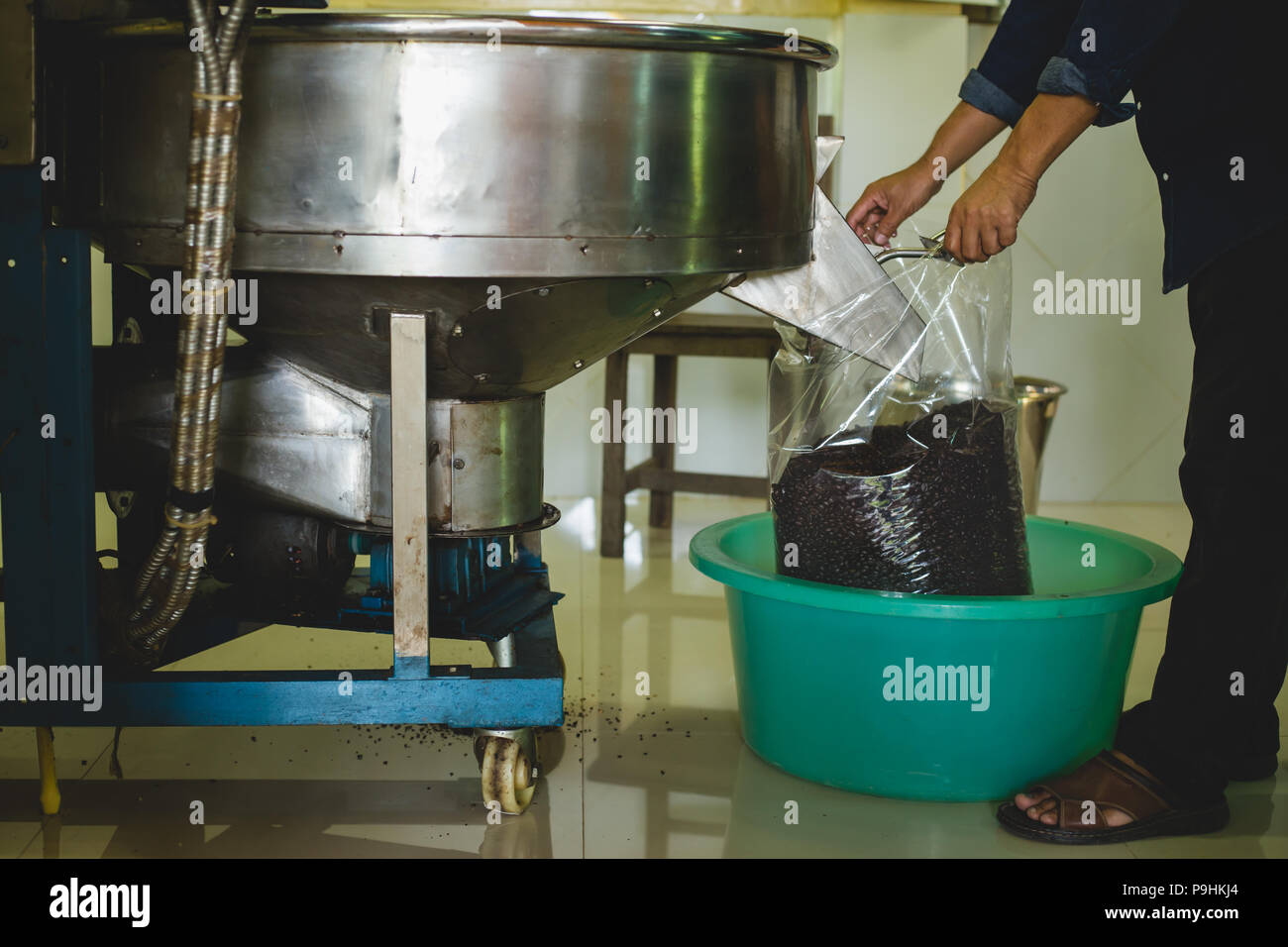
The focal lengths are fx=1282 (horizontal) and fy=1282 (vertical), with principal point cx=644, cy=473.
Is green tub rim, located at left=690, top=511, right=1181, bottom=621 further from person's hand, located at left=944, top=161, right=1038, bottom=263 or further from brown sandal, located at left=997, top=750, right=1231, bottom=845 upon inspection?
person's hand, located at left=944, top=161, right=1038, bottom=263

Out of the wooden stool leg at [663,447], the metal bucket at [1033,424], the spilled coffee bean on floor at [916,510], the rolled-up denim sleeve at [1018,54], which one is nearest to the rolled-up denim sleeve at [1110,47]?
the rolled-up denim sleeve at [1018,54]

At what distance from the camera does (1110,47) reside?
111cm

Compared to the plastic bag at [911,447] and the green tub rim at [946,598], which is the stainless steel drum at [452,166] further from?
the green tub rim at [946,598]

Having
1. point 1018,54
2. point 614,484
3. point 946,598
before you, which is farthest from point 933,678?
point 614,484

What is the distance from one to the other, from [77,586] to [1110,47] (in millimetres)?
1041

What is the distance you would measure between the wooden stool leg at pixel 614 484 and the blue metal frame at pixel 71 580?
1.07m

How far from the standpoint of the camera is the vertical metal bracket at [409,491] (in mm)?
1125

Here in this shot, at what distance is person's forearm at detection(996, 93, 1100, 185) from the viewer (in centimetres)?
115

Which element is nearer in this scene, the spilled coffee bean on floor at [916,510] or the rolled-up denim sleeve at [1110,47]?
the rolled-up denim sleeve at [1110,47]

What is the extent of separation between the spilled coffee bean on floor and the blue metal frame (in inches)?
12.2

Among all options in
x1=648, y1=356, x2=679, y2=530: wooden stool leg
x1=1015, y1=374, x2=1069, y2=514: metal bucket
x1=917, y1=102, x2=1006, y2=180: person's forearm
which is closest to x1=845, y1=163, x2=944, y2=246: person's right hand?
x1=917, y1=102, x2=1006, y2=180: person's forearm

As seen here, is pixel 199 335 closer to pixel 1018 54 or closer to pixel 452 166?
pixel 452 166

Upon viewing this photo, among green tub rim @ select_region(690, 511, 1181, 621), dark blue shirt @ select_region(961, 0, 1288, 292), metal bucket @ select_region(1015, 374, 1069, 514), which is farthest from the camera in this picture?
metal bucket @ select_region(1015, 374, 1069, 514)
